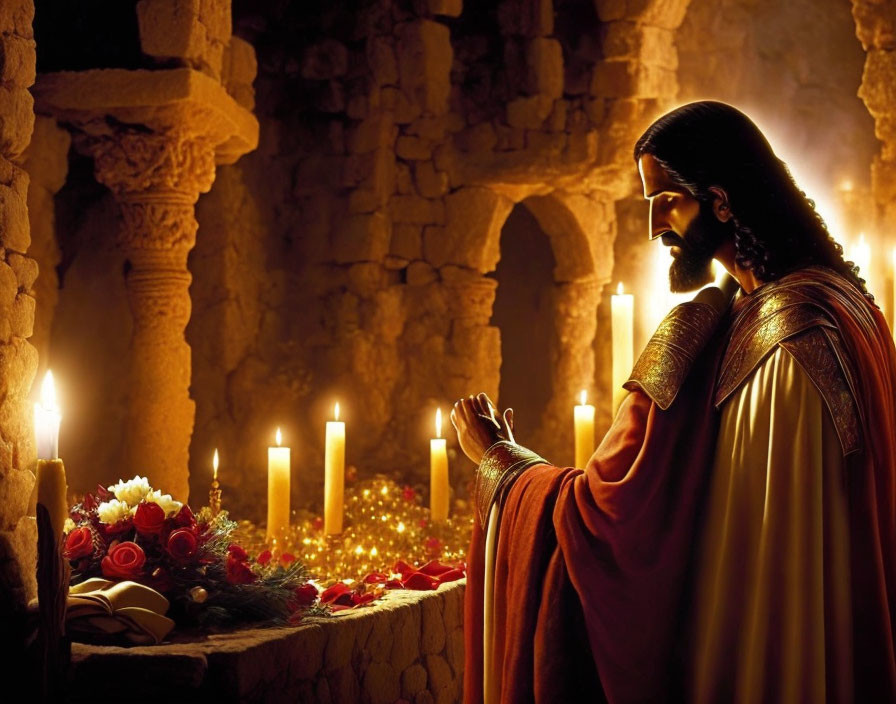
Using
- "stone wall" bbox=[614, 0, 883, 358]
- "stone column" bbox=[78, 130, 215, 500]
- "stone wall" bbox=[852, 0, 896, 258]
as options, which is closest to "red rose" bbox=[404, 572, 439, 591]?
"stone column" bbox=[78, 130, 215, 500]

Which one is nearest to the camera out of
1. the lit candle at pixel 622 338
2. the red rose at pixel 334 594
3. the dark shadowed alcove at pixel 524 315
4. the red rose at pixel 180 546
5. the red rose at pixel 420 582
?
the lit candle at pixel 622 338

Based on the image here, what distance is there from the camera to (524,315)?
36.0 ft

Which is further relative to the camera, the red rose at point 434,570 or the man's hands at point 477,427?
the red rose at point 434,570

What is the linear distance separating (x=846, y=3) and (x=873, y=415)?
36.2ft

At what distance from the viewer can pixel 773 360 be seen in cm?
229

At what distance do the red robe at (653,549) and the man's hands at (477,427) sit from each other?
0.36 metres

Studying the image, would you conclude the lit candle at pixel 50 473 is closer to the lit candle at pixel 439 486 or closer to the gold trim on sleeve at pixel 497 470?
the gold trim on sleeve at pixel 497 470

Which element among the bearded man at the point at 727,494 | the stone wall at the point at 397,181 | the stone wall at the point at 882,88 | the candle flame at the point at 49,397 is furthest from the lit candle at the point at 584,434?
the stone wall at the point at 397,181

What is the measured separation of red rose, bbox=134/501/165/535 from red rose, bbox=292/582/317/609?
20.2 inches

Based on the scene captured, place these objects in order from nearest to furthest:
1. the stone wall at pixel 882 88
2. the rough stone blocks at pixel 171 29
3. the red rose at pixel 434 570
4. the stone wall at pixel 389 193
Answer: the red rose at pixel 434 570 → the rough stone blocks at pixel 171 29 → the stone wall at pixel 882 88 → the stone wall at pixel 389 193

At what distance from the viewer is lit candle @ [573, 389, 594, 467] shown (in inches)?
150

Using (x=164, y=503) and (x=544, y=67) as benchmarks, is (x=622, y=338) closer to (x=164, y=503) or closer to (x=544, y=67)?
(x=164, y=503)

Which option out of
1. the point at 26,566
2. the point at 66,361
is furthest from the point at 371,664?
the point at 66,361

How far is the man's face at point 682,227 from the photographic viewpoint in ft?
8.23
